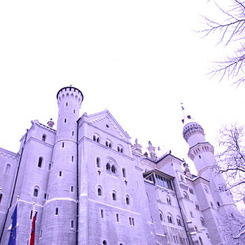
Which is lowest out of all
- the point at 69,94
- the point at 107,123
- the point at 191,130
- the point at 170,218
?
the point at 170,218

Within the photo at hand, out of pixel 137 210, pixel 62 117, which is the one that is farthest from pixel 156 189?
pixel 62 117

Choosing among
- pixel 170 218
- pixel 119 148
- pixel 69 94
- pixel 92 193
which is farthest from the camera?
pixel 170 218

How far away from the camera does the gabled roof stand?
3944 centimetres

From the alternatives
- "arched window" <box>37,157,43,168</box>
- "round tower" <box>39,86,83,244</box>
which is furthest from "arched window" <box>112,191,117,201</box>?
"arched window" <box>37,157,43,168</box>

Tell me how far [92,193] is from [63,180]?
13.1ft

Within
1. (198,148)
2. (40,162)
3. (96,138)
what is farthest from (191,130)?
(40,162)

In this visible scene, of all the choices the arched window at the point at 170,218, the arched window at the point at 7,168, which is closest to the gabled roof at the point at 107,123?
the arched window at the point at 7,168

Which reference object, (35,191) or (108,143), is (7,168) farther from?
(108,143)

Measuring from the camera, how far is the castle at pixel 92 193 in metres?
26.8

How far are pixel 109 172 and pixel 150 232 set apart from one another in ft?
32.6

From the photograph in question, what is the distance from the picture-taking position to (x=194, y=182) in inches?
2162

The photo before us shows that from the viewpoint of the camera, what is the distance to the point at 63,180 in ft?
99.5

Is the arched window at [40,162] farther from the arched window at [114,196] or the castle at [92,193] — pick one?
the arched window at [114,196]

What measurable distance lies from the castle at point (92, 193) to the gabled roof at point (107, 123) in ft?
0.66
